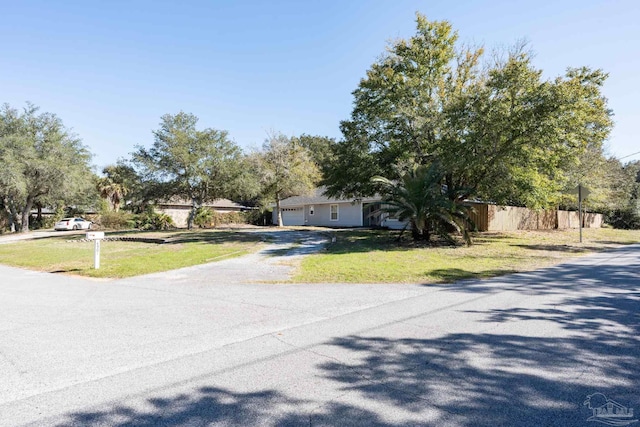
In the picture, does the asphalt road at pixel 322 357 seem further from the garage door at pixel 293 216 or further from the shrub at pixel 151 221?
the garage door at pixel 293 216

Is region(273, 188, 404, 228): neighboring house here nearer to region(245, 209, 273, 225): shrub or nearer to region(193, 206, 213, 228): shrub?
region(245, 209, 273, 225): shrub

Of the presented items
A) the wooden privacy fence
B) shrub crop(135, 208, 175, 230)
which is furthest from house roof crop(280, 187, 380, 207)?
the wooden privacy fence

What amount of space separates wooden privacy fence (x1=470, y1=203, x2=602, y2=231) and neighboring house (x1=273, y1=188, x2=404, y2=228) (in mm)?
6050

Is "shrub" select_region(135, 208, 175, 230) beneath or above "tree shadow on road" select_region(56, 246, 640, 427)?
above

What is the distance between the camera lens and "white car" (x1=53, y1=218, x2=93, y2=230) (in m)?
35.4

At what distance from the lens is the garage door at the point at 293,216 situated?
38.7m

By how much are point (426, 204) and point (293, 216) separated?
25.0m

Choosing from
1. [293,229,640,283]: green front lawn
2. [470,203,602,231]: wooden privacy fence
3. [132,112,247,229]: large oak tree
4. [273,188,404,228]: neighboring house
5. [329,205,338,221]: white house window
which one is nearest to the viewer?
[293,229,640,283]: green front lawn

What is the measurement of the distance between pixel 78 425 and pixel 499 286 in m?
7.78

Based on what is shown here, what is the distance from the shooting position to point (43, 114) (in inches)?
1315

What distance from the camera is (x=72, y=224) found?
3594 centimetres

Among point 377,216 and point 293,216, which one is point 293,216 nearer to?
point 293,216

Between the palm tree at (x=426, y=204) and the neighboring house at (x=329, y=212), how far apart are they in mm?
12024

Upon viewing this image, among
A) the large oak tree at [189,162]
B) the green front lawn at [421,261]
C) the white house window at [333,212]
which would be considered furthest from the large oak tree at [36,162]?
the green front lawn at [421,261]
